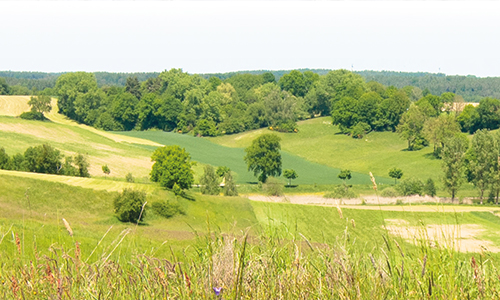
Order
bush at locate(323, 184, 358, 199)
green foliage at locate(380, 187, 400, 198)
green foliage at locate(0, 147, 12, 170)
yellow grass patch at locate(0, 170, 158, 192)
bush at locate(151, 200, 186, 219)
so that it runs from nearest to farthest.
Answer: bush at locate(151, 200, 186, 219)
yellow grass patch at locate(0, 170, 158, 192)
green foliage at locate(0, 147, 12, 170)
bush at locate(323, 184, 358, 199)
green foliage at locate(380, 187, 400, 198)

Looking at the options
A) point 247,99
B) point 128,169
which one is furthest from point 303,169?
point 247,99

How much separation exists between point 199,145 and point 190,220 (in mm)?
69944

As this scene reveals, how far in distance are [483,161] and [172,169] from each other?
43.9 meters

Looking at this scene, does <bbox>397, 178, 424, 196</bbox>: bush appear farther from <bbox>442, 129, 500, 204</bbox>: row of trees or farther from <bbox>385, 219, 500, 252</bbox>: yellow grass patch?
<bbox>385, 219, 500, 252</bbox>: yellow grass patch

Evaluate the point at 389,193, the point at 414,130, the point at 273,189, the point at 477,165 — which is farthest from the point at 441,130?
the point at 273,189

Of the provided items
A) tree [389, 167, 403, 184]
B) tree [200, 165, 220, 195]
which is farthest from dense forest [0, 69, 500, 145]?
tree [200, 165, 220, 195]

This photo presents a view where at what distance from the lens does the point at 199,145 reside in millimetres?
113938

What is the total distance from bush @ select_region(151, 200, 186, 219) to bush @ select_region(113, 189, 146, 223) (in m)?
3.34

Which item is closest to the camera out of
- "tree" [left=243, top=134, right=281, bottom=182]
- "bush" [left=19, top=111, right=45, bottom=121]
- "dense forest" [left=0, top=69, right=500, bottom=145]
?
"tree" [left=243, top=134, right=281, bottom=182]

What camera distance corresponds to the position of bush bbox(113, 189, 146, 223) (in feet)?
133

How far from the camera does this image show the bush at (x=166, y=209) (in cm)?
4500

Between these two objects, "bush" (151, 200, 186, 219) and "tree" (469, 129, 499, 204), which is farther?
"tree" (469, 129, 499, 204)

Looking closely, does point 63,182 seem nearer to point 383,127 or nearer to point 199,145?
point 199,145

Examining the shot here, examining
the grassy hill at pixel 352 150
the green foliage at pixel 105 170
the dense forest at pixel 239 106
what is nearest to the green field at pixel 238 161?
the grassy hill at pixel 352 150
